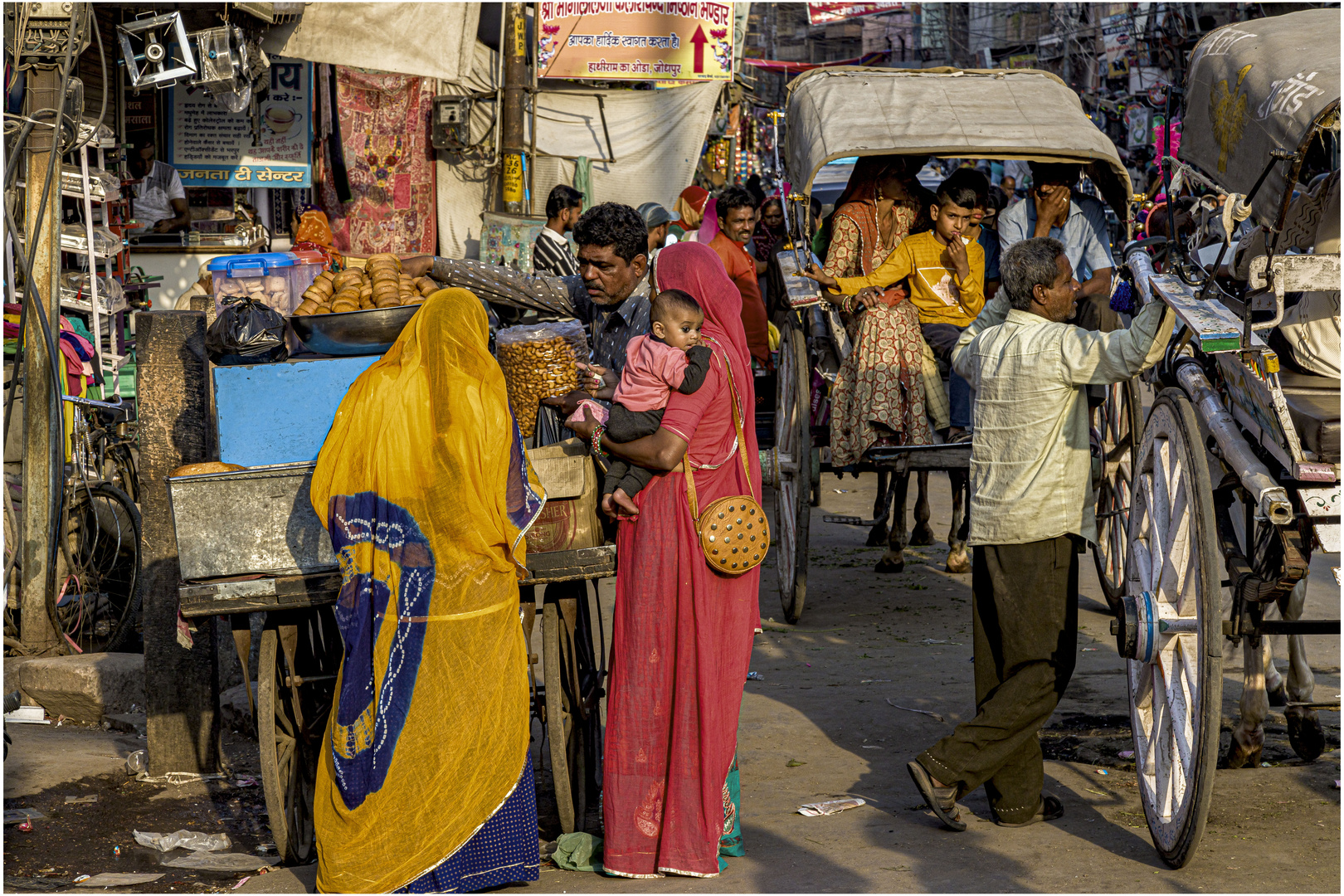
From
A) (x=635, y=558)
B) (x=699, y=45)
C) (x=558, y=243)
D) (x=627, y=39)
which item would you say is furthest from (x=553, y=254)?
(x=699, y=45)

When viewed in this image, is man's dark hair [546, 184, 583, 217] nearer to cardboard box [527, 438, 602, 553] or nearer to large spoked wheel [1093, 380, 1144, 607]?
large spoked wheel [1093, 380, 1144, 607]

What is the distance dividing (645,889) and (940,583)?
14.7 ft

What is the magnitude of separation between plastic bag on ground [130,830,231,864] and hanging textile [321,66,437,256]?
9328 mm

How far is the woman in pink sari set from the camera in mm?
3576

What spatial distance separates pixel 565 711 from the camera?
4047 millimetres

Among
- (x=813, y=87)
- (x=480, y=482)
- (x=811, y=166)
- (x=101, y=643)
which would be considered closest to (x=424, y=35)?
(x=813, y=87)

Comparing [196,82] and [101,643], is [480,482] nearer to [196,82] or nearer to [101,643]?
[101,643]

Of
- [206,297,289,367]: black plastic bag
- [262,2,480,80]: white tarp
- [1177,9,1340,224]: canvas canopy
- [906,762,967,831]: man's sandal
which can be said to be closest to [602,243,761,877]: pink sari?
[906,762,967,831]: man's sandal

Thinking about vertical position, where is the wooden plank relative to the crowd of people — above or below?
above

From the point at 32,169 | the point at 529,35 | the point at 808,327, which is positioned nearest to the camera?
the point at 32,169

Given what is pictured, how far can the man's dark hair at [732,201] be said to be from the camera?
8.01 meters

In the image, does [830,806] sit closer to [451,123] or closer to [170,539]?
[170,539]

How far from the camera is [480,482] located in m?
3.39

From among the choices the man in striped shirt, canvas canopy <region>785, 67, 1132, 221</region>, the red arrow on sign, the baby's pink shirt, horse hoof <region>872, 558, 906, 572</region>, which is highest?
the red arrow on sign
